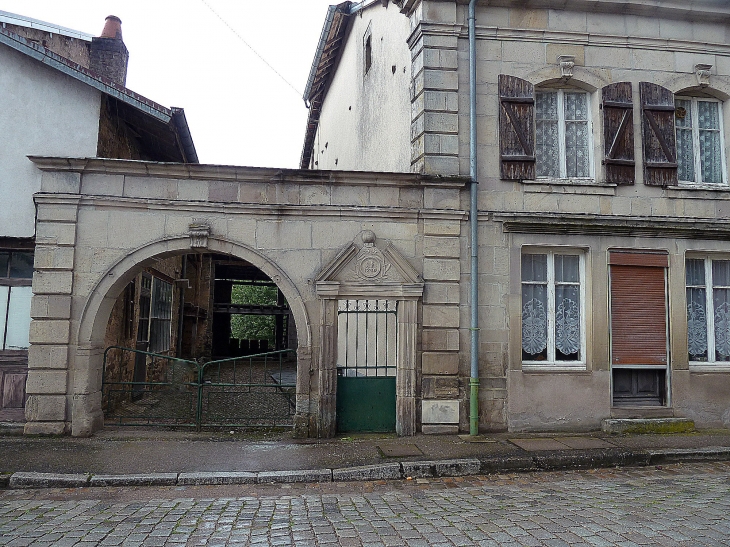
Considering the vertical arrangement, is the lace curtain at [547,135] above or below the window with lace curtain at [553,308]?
above

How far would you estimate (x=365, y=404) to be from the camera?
29.3 feet

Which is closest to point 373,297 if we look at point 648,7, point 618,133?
point 618,133

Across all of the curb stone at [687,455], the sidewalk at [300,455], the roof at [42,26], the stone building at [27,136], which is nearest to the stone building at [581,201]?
the sidewalk at [300,455]

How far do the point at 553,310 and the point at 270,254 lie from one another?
4.63 meters

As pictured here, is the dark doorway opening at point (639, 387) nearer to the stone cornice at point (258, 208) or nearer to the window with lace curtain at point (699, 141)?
the window with lace curtain at point (699, 141)

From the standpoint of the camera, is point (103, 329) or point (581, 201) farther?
point (581, 201)

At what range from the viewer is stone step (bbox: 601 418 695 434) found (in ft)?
29.8

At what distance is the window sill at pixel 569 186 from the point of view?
31.1ft

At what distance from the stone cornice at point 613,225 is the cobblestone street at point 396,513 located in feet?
12.8

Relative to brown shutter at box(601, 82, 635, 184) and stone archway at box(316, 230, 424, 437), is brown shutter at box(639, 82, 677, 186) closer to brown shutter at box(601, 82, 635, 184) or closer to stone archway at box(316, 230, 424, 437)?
brown shutter at box(601, 82, 635, 184)

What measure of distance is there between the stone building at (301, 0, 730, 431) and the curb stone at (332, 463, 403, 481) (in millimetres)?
1975

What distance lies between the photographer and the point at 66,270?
843cm

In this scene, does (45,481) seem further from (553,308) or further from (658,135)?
(658,135)

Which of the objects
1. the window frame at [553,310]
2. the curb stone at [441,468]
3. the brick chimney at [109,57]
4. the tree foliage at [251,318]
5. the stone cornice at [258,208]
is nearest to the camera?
the curb stone at [441,468]
